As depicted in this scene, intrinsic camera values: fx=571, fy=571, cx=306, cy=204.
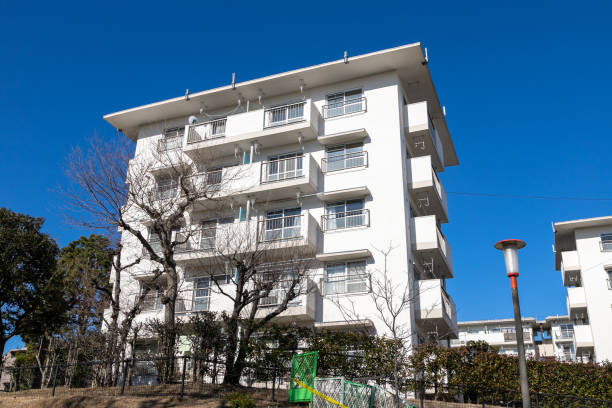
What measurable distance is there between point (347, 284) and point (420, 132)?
8.03 m

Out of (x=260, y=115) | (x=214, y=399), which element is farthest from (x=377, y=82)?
(x=214, y=399)

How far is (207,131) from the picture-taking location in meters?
28.2

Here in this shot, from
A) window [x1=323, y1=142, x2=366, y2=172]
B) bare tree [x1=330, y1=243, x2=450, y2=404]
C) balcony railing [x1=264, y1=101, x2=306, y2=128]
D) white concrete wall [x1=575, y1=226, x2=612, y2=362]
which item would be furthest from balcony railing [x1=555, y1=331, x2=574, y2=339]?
balcony railing [x1=264, y1=101, x2=306, y2=128]

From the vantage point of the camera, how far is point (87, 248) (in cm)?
3459

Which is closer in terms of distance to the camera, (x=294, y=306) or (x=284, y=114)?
(x=294, y=306)

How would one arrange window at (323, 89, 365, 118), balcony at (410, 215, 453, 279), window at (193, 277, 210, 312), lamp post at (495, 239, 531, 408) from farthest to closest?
1. window at (323, 89, 365, 118)
2. window at (193, 277, 210, 312)
3. balcony at (410, 215, 453, 279)
4. lamp post at (495, 239, 531, 408)

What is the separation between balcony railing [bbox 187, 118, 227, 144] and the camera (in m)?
27.5

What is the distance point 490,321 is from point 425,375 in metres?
44.6

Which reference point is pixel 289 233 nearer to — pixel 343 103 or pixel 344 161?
pixel 344 161

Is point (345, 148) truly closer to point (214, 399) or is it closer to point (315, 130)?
point (315, 130)

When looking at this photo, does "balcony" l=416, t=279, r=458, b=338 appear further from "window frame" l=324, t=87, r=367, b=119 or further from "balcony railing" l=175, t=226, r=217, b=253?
"balcony railing" l=175, t=226, r=217, b=253

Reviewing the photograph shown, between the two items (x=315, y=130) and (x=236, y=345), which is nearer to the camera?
(x=236, y=345)

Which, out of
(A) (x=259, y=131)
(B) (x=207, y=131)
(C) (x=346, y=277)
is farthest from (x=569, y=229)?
(B) (x=207, y=131)

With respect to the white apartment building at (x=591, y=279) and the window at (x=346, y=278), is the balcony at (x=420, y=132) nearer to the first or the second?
the window at (x=346, y=278)
